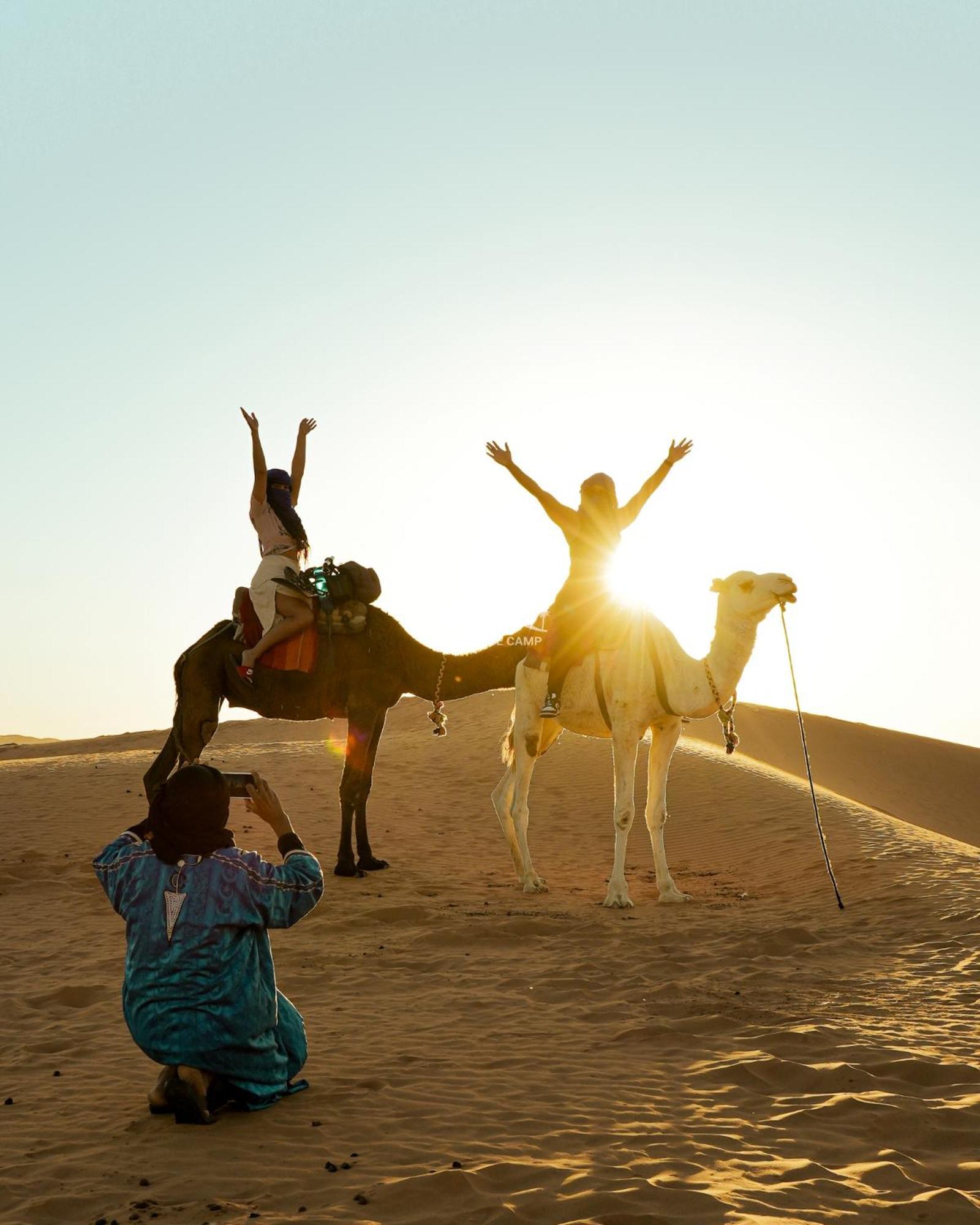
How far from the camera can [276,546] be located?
12852 mm

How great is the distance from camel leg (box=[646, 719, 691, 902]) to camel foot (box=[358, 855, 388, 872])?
325 centimetres

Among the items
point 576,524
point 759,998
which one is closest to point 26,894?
point 576,524

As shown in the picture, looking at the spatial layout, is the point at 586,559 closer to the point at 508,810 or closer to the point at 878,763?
the point at 508,810

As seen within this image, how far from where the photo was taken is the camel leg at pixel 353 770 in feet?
42.7

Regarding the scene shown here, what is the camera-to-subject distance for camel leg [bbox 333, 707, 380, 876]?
13016 millimetres

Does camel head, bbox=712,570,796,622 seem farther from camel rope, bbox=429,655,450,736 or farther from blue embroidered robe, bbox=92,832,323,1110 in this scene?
blue embroidered robe, bbox=92,832,323,1110

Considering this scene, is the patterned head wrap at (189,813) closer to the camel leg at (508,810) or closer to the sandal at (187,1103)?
the sandal at (187,1103)

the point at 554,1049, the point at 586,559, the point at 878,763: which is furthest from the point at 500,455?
the point at 878,763

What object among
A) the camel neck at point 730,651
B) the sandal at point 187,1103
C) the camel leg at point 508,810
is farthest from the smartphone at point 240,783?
the camel leg at point 508,810

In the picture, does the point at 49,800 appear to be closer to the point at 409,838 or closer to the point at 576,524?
the point at 409,838

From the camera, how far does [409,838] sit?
16766 mm

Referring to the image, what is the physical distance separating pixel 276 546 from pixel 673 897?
17.6ft

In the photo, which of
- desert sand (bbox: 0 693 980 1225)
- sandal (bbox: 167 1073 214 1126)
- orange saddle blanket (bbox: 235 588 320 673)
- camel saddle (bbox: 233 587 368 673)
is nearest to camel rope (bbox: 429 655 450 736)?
camel saddle (bbox: 233 587 368 673)

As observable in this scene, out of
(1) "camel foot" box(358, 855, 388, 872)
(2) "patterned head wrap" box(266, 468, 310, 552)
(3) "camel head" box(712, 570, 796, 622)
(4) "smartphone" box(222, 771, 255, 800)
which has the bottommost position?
(1) "camel foot" box(358, 855, 388, 872)
